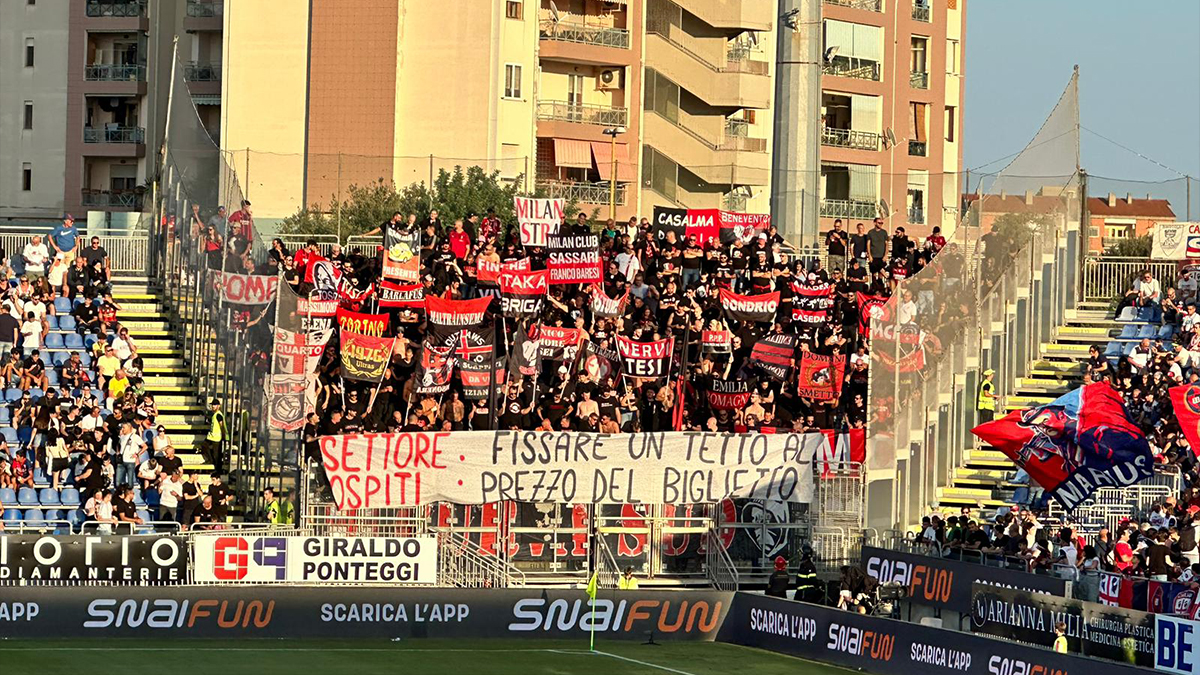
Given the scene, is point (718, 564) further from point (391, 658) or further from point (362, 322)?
point (362, 322)

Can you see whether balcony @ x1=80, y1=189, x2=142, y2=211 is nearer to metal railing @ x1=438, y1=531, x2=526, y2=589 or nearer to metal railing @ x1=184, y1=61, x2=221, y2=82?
metal railing @ x1=184, y1=61, x2=221, y2=82

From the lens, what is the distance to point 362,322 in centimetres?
3681

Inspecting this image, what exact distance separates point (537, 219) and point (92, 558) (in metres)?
12.1

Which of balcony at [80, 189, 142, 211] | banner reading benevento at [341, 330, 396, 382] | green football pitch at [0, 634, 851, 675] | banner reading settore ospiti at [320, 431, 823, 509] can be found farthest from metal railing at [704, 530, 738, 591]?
balcony at [80, 189, 142, 211]

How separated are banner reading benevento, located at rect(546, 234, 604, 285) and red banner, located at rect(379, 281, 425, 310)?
251cm

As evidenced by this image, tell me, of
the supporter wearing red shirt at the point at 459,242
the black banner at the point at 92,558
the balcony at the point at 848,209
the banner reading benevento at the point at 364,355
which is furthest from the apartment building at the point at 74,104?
the black banner at the point at 92,558

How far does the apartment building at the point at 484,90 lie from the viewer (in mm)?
69500

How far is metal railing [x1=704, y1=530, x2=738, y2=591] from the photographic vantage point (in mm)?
35156

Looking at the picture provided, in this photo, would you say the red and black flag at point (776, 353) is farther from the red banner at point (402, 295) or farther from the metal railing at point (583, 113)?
the metal railing at point (583, 113)

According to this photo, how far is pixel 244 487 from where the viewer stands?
36.5 metres

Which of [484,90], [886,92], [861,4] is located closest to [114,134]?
[484,90]

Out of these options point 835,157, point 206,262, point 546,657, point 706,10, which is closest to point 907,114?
point 835,157

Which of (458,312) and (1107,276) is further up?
(1107,276)

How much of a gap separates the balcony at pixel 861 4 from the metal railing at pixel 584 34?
35.6 feet
